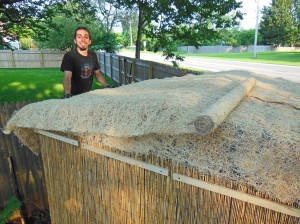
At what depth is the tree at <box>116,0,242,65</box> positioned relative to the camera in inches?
236

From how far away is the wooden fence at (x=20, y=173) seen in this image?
3658 millimetres

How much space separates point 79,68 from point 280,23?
5993 centimetres

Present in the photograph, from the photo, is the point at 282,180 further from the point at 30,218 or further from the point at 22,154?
the point at 30,218

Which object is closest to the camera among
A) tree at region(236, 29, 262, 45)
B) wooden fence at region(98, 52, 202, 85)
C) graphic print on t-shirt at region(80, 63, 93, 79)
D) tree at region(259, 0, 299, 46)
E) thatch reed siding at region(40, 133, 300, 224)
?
thatch reed siding at region(40, 133, 300, 224)

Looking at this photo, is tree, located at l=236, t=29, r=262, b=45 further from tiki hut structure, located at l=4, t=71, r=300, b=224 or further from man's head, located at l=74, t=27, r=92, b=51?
tiki hut structure, located at l=4, t=71, r=300, b=224

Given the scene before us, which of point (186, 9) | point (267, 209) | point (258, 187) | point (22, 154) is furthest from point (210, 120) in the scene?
point (186, 9)

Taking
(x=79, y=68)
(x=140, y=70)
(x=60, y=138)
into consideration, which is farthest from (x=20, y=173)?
(x=140, y=70)

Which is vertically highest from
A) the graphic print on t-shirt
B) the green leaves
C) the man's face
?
the man's face

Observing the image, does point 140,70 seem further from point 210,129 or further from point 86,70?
point 210,129

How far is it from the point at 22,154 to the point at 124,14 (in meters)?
32.8

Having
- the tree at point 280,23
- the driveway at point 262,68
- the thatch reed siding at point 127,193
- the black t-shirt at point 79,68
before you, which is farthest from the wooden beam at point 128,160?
the tree at point 280,23

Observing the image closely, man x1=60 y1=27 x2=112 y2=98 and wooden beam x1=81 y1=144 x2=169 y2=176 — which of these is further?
man x1=60 y1=27 x2=112 y2=98

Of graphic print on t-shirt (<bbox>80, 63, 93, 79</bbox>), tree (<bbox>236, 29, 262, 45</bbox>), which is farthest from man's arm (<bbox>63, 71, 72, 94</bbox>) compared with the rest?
tree (<bbox>236, 29, 262, 45</bbox>)

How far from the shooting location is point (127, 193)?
1.90 m
